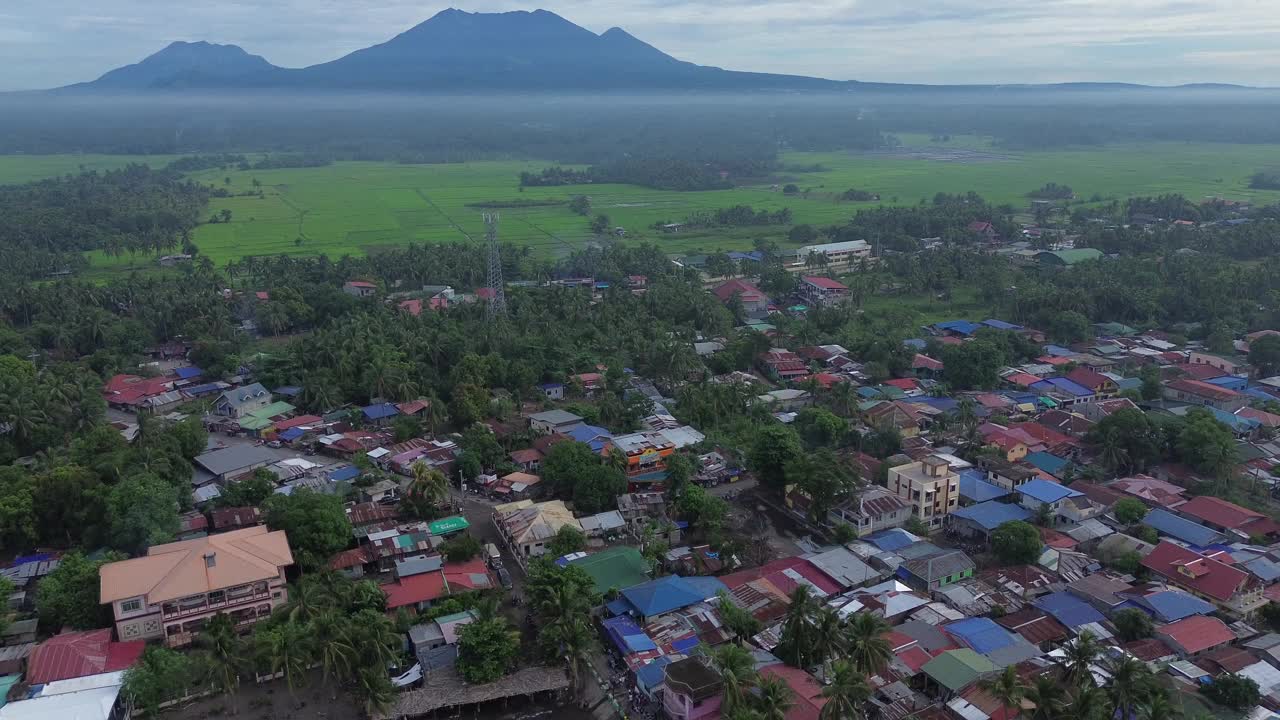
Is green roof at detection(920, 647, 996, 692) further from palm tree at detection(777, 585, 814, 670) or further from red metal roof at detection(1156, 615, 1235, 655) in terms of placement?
red metal roof at detection(1156, 615, 1235, 655)

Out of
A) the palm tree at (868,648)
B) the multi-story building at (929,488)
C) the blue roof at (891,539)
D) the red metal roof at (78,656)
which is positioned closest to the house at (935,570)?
the blue roof at (891,539)

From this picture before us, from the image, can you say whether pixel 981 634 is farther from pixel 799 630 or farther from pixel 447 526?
pixel 447 526

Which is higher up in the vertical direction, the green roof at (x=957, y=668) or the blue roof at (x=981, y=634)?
the green roof at (x=957, y=668)

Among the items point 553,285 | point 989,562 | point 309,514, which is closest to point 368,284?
point 553,285

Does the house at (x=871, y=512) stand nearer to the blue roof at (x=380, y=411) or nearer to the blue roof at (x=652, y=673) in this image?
the blue roof at (x=652, y=673)

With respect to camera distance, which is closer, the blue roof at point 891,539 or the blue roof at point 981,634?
the blue roof at point 981,634

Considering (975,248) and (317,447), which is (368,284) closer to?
(317,447)
